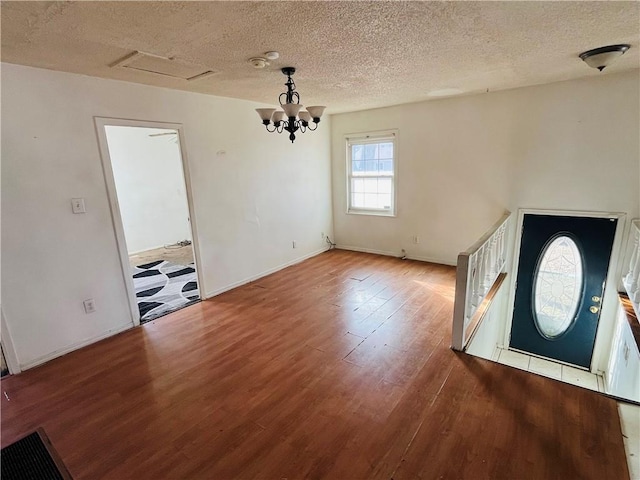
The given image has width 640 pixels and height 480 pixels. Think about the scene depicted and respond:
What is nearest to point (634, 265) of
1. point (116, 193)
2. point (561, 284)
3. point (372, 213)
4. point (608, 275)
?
point (608, 275)

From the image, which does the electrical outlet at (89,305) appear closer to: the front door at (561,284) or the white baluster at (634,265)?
the front door at (561,284)

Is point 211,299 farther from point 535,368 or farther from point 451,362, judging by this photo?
point 535,368

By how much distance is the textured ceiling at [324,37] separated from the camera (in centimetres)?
165

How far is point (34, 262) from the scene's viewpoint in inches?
99.3

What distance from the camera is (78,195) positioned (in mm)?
2715

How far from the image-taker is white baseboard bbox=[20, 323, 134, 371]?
8.46 feet

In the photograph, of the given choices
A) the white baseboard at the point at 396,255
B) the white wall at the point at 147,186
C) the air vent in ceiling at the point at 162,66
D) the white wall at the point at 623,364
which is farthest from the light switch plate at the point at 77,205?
the white wall at the point at 623,364

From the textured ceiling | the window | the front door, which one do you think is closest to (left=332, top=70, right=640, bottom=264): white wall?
the window

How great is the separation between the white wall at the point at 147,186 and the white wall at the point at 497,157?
3.36 metres

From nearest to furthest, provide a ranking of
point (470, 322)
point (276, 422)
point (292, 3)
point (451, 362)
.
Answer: point (292, 3) → point (276, 422) → point (451, 362) → point (470, 322)

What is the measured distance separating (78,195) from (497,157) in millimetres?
4560

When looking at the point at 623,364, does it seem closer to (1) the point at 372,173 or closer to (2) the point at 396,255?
(2) the point at 396,255

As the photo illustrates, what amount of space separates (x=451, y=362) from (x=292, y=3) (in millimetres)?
2583

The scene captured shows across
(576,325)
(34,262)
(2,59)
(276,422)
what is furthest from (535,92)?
(34,262)
